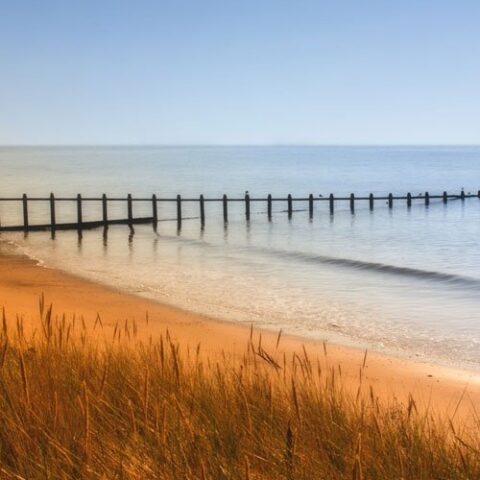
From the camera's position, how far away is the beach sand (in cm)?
954

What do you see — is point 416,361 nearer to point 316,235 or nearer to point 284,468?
point 284,468

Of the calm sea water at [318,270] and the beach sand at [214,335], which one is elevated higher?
the beach sand at [214,335]

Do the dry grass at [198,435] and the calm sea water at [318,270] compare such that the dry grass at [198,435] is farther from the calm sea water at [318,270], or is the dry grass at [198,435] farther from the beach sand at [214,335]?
the calm sea water at [318,270]

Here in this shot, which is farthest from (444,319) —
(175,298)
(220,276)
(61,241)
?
(61,241)

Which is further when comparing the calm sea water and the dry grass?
the calm sea water

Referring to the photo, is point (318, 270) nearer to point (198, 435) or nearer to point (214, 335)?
point (214, 335)

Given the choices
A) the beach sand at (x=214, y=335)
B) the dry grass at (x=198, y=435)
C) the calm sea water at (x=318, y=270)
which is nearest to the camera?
the dry grass at (x=198, y=435)

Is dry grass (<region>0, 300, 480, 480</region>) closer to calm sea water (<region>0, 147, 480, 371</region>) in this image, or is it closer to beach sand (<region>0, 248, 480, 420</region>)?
beach sand (<region>0, 248, 480, 420</region>)

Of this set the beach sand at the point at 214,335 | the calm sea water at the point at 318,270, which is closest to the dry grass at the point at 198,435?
the beach sand at the point at 214,335

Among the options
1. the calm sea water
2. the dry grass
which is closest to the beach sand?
the calm sea water

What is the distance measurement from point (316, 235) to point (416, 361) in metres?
28.5

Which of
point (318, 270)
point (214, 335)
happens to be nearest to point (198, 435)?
point (214, 335)

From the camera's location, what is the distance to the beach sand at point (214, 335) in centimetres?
954

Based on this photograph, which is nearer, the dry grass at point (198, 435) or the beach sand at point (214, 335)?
the dry grass at point (198, 435)
